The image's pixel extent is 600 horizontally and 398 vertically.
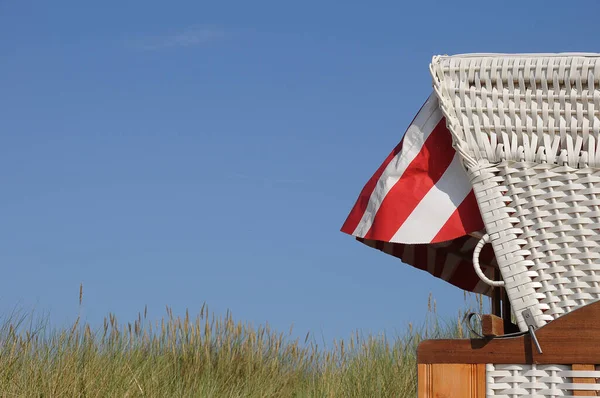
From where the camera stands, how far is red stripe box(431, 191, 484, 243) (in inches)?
75.7

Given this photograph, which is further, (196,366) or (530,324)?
(196,366)

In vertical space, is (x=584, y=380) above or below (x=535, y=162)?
below

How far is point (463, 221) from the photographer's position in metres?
1.92

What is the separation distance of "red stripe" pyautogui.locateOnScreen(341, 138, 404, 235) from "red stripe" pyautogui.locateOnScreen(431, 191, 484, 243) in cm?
24

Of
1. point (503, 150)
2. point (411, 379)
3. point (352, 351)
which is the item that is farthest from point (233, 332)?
point (503, 150)

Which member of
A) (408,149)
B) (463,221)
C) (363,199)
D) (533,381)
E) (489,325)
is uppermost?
(408,149)

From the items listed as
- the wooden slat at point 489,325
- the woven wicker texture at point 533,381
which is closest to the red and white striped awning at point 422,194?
the wooden slat at point 489,325

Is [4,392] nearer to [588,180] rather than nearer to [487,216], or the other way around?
[487,216]

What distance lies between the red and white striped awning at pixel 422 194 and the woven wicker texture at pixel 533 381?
37cm

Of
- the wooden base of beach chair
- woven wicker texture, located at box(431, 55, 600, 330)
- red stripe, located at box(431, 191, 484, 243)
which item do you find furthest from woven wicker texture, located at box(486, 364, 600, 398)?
red stripe, located at box(431, 191, 484, 243)

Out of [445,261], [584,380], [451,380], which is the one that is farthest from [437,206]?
[445,261]

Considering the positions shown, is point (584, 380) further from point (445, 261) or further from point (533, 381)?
point (445, 261)

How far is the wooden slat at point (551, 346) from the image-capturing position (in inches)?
66.3

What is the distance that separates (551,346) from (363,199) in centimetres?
67
